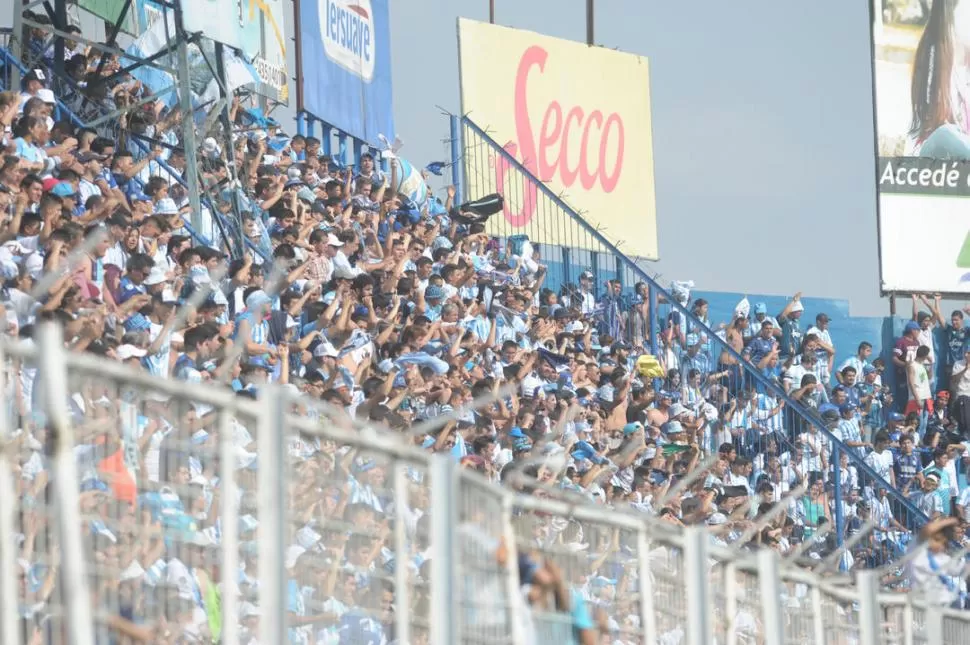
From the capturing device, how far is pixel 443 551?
4957 mm

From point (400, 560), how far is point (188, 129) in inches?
413

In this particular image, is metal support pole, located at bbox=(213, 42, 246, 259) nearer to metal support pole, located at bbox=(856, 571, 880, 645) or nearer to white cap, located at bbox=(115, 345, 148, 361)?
white cap, located at bbox=(115, 345, 148, 361)

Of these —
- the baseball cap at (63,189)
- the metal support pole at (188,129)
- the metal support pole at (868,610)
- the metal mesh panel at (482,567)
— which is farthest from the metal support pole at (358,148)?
the metal mesh panel at (482,567)

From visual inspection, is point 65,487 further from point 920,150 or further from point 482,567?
point 920,150

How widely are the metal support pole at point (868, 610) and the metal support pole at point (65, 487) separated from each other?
4827 mm

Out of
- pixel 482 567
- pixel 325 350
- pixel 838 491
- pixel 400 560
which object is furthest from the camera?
pixel 838 491

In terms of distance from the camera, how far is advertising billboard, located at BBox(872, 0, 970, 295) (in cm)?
2520

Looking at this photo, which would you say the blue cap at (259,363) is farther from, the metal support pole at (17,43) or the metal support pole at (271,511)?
the metal support pole at (271,511)

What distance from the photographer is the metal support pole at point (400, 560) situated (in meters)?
4.86

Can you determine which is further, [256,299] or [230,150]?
[230,150]

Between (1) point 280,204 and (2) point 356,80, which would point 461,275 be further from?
(2) point 356,80

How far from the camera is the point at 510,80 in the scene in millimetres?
26375

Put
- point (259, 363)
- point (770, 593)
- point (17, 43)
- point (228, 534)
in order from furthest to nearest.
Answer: point (17, 43), point (259, 363), point (770, 593), point (228, 534)

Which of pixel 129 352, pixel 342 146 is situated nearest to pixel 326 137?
pixel 342 146
